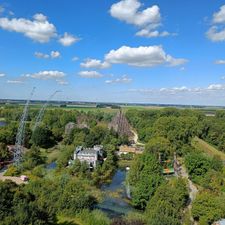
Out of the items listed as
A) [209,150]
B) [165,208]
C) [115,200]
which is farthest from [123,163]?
[165,208]

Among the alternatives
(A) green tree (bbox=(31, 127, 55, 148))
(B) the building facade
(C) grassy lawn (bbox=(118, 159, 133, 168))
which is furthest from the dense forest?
(B) the building facade

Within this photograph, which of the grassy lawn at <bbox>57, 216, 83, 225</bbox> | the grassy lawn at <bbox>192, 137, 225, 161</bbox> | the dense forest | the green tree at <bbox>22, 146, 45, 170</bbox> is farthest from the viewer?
the grassy lawn at <bbox>192, 137, 225, 161</bbox>

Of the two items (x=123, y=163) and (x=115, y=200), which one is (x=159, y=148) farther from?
(x=115, y=200)

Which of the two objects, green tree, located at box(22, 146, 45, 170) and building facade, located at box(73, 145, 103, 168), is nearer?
green tree, located at box(22, 146, 45, 170)

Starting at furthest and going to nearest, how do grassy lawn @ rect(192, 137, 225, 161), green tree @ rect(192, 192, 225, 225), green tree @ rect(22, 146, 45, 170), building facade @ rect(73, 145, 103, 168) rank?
grassy lawn @ rect(192, 137, 225, 161)
building facade @ rect(73, 145, 103, 168)
green tree @ rect(22, 146, 45, 170)
green tree @ rect(192, 192, 225, 225)

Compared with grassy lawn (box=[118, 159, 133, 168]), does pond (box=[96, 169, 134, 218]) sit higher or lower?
higher

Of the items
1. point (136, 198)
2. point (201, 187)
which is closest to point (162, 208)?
point (136, 198)

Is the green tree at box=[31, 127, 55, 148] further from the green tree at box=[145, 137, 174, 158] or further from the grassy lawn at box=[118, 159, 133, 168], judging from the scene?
the green tree at box=[145, 137, 174, 158]

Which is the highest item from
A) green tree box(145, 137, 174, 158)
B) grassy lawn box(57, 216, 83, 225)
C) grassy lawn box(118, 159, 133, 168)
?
green tree box(145, 137, 174, 158)

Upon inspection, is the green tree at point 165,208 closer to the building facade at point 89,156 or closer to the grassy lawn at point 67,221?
the grassy lawn at point 67,221
